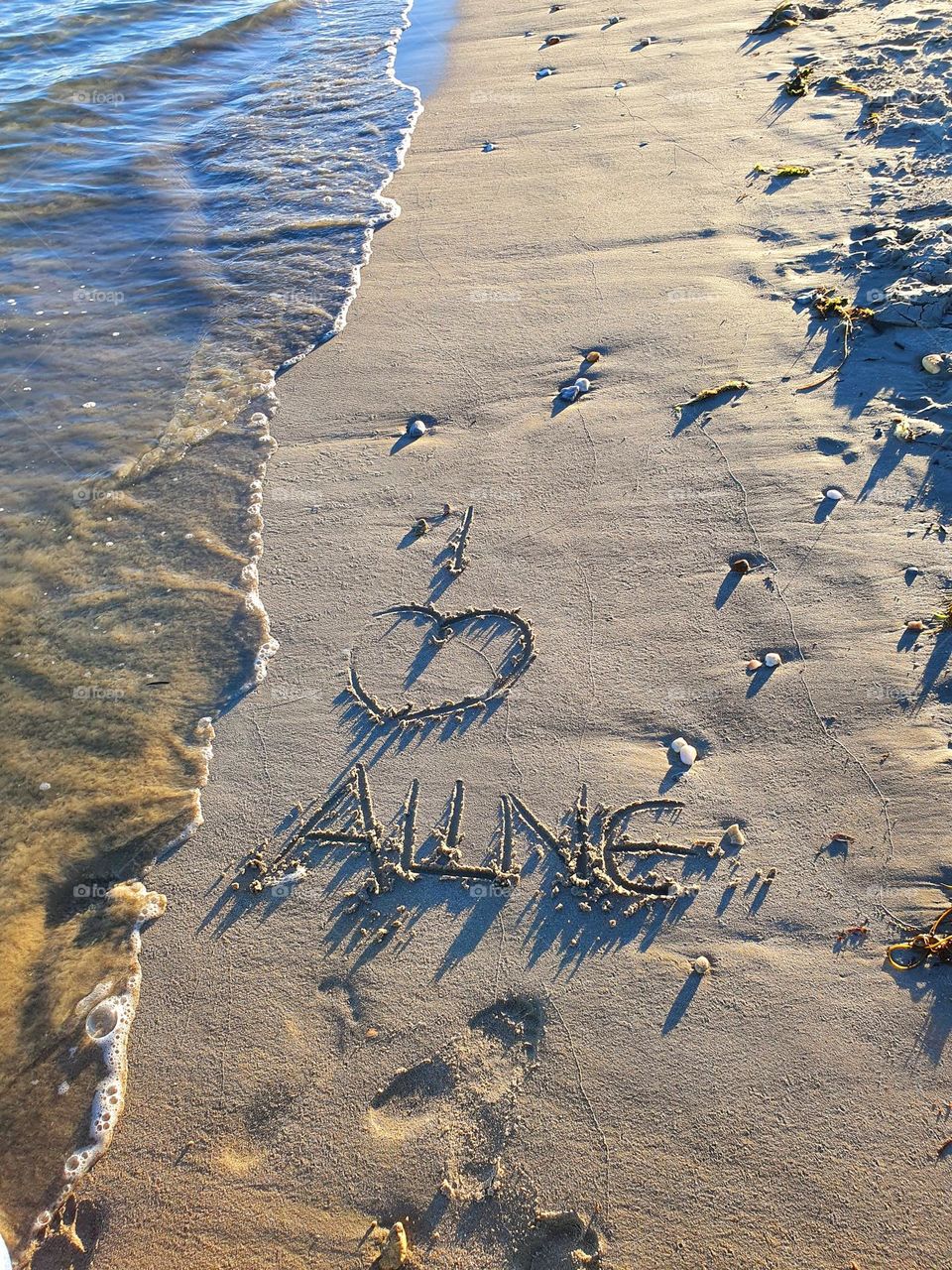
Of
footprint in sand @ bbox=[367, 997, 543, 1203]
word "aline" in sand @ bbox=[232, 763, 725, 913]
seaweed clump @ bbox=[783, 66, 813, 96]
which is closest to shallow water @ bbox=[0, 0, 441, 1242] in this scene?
word "aline" in sand @ bbox=[232, 763, 725, 913]

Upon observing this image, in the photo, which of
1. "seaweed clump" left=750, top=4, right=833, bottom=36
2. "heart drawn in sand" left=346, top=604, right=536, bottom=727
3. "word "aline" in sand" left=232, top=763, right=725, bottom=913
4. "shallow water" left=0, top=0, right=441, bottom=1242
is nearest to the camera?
"word "aline" in sand" left=232, top=763, right=725, bottom=913

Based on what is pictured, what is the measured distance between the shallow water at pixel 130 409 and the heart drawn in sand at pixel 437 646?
2.31 feet

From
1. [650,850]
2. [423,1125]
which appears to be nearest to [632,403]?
[650,850]

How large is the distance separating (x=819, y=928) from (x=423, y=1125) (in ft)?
5.35

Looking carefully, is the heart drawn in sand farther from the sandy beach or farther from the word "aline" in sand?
the word "aline" in sand

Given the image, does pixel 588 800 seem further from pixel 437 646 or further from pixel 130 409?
pixel 130 409

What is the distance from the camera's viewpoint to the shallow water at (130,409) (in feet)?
12.0

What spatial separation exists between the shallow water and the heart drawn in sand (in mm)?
704

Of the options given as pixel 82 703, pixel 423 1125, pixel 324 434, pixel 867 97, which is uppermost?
pixel 867 97

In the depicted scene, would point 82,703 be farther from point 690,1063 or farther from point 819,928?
point 819,928

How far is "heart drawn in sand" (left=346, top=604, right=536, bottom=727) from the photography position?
4094 mm

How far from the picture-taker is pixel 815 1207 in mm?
2641

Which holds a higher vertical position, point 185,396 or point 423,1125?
point 185,396

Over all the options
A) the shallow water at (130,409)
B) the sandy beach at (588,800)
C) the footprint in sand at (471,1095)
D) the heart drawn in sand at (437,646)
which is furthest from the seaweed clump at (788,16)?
the footprint in sand at (471,1095)
